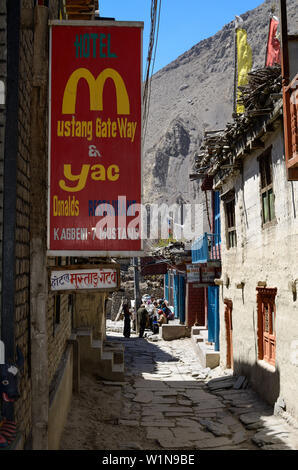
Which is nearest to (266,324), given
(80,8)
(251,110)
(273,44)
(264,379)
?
(264,379)

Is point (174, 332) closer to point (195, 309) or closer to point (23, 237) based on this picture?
point (195, 309)

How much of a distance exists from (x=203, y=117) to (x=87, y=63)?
321 ft

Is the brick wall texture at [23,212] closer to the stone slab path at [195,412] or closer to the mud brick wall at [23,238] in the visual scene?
the mud brick wall at [23,238]

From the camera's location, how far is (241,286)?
1252cm

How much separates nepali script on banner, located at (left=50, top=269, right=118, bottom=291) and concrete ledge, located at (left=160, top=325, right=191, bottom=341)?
677 inches

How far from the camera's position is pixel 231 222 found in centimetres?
1473

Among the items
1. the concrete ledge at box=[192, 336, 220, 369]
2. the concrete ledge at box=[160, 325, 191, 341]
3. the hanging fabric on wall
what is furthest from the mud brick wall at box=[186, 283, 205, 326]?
the hanging fabric on wall

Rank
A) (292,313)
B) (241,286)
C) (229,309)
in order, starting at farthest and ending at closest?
(229,309) < (241,286) < (292,313)

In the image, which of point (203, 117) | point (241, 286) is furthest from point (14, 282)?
point (203, 117)

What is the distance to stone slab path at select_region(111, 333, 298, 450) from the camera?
8.25 metres

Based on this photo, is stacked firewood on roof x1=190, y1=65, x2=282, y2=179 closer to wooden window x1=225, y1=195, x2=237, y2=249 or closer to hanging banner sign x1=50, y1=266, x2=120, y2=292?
wooden window x1=225, y1=195, x2=237, y2=249

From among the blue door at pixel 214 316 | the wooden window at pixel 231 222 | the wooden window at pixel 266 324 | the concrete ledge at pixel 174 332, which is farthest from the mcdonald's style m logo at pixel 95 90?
the concrete ledge at pixel 174 332

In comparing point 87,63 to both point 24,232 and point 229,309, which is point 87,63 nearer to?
point 24,232

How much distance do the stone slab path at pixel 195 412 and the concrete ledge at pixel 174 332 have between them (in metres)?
5.54
